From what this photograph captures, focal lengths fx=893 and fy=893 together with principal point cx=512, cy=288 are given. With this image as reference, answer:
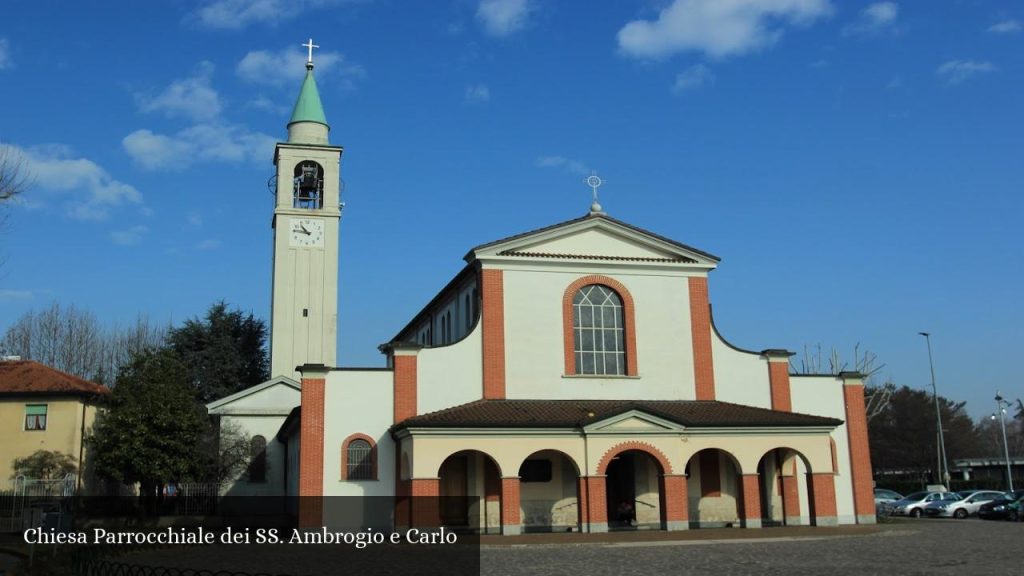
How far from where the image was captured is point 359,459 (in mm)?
26969

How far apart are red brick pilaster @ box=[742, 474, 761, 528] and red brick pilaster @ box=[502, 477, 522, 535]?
6.97 metres

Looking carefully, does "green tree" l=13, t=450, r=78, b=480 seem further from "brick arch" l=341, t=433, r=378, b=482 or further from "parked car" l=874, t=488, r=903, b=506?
"parked car" l=874, t=488, r=903, b=506

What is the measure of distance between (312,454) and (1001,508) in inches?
1042

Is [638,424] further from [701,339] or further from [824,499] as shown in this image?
[824,499]

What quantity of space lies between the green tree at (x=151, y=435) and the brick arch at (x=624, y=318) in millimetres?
16317

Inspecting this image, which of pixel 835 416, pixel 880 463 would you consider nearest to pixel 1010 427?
pixel 880 463

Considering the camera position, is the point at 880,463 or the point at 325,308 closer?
the point at 325,308

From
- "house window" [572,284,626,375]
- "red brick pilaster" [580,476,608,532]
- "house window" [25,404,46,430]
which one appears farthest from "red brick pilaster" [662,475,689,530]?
"house window" [25,404,46,430]

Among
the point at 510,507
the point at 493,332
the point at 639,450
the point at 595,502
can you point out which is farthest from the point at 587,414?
the point at 493,332

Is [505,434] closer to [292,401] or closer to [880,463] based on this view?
[292,401]

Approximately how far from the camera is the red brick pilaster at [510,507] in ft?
82.0

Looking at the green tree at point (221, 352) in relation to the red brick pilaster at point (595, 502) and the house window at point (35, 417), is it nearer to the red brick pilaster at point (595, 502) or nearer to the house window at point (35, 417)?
the house window at point (35, 417)

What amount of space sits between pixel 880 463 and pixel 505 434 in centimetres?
6033

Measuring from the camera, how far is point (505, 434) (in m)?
25.6
